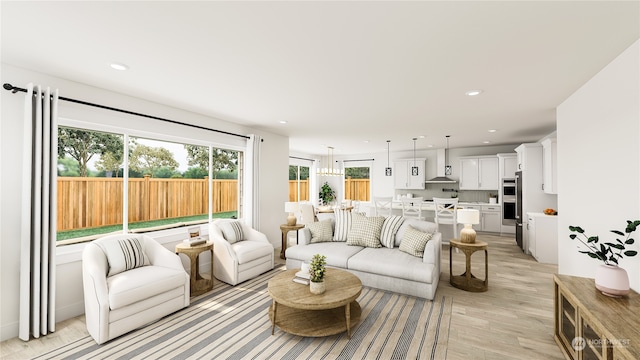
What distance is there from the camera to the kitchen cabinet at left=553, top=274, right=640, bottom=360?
58.5 inches

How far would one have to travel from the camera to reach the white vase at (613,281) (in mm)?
1908

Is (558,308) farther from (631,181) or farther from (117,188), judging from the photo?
(117,188)

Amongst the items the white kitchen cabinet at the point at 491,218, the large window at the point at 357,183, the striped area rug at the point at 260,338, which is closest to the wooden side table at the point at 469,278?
the striped area rug at the point at 260,338

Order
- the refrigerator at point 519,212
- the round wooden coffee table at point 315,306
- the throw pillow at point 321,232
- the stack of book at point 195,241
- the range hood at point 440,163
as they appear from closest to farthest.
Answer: the round wooden coffee table at point 315,306
the stack of book at point 195,241
the throw pillow at point 321,232
the refrigerator at point 519,212
the range hood at point 440,163

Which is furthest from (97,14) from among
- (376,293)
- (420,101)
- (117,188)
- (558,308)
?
(558,308)

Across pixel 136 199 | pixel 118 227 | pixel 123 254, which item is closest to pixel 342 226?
pixel 123 254

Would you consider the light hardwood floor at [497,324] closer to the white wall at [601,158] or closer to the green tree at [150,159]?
the white wall at [601,158]

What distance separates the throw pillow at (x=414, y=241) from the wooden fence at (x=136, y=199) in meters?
3.16

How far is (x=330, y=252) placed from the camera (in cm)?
390

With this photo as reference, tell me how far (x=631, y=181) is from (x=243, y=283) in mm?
4156

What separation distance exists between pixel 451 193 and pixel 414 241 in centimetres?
507

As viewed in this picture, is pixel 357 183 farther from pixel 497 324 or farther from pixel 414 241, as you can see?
pixel 497 324

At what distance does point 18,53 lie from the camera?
2273 mm

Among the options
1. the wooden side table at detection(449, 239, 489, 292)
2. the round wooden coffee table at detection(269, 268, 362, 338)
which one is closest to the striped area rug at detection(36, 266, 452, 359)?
the round wooden coffee table at detection(269, 268, 362, 338)
